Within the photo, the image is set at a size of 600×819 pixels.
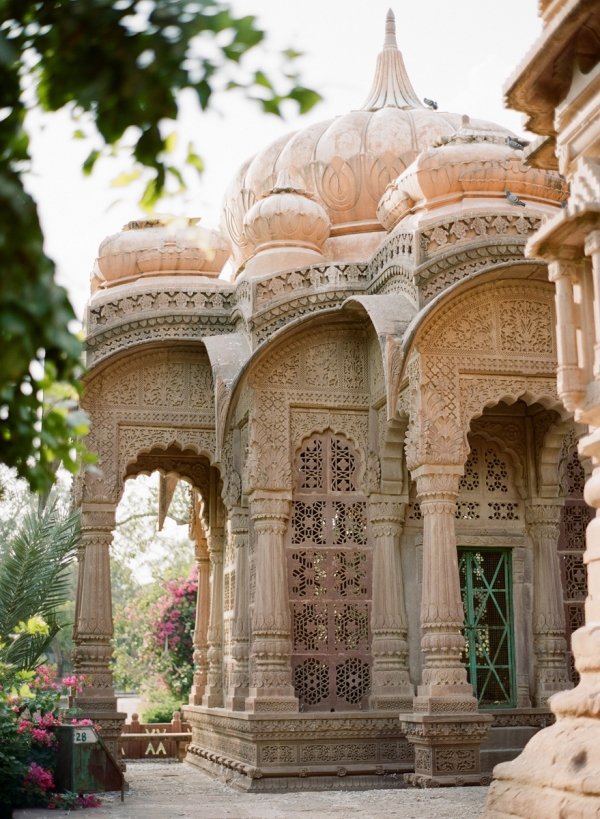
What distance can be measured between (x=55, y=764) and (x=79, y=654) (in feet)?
9.23

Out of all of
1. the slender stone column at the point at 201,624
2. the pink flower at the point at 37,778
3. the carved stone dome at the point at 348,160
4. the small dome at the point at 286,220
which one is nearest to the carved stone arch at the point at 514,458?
the small dome at the point at 286,220

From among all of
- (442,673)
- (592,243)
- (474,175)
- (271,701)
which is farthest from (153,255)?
(592,243)

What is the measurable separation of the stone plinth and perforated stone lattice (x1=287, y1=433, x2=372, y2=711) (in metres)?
0.38

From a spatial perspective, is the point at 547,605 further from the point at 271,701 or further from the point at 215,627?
the point at 215,627

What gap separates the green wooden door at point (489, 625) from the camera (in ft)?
37.6

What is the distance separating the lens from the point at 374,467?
1146 centimetres

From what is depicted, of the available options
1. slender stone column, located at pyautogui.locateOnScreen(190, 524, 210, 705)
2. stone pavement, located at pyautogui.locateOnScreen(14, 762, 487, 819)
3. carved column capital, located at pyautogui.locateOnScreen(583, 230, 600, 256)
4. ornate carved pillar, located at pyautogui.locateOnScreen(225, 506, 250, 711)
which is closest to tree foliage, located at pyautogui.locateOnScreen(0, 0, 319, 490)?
carved column capital, located at pyautogui.locateOnScreen(583, 230, 600, 256)

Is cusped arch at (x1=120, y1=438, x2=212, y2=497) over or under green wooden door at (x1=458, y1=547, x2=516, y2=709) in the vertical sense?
over

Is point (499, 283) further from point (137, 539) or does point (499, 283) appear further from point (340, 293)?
point (137, 539)

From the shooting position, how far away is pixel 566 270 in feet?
19.0

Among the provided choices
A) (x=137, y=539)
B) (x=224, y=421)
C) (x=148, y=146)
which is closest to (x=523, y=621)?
(x=224, y=421)

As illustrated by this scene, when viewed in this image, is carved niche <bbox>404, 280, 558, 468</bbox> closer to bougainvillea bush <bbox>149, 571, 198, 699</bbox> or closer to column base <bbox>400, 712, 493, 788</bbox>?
column base <bbox>400, 712, 493, 788</bbox>

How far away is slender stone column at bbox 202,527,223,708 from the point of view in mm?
13609

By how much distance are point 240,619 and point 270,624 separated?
1.08 meters
